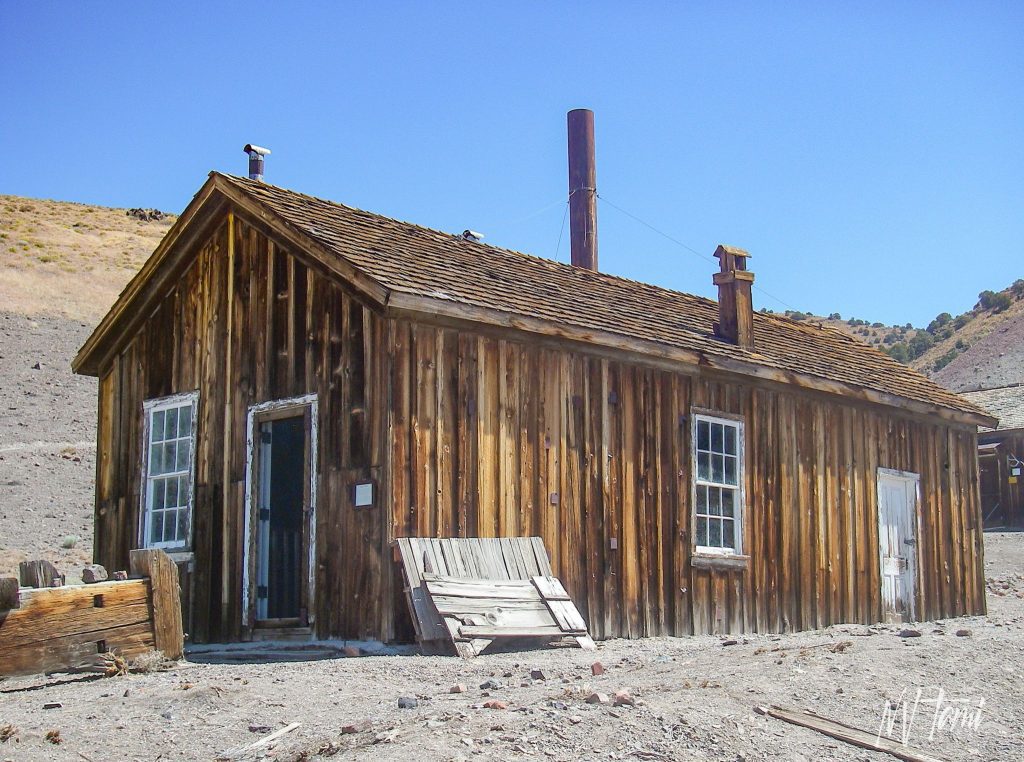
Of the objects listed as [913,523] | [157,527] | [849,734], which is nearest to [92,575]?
[157,527]

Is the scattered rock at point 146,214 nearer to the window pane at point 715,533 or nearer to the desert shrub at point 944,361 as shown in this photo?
the desert shrub at point 944,361

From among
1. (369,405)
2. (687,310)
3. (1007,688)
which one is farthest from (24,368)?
(1007,688)

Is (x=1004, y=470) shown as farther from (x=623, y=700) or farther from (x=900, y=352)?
(x=900, y=352)

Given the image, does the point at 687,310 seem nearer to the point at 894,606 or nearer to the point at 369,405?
the point at 894,606

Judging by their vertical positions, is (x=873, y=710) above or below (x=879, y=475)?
below

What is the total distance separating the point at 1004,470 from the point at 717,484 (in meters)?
24.6

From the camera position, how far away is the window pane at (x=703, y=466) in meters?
14.1

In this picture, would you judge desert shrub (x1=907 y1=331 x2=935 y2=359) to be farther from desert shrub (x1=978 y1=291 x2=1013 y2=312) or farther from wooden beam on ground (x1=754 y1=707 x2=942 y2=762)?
wooden beam on ground (x1=754 y1=707 x2=942 y2=762)

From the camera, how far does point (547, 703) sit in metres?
7.36

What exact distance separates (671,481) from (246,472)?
15.3 feet

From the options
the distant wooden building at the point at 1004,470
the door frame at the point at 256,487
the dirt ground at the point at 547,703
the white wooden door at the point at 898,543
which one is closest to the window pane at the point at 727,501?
the dirt ground at the point at 547,703

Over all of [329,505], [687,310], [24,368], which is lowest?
[329,505]

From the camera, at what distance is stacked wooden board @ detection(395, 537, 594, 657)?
34.0 feet

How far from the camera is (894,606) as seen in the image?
16.7 meters
